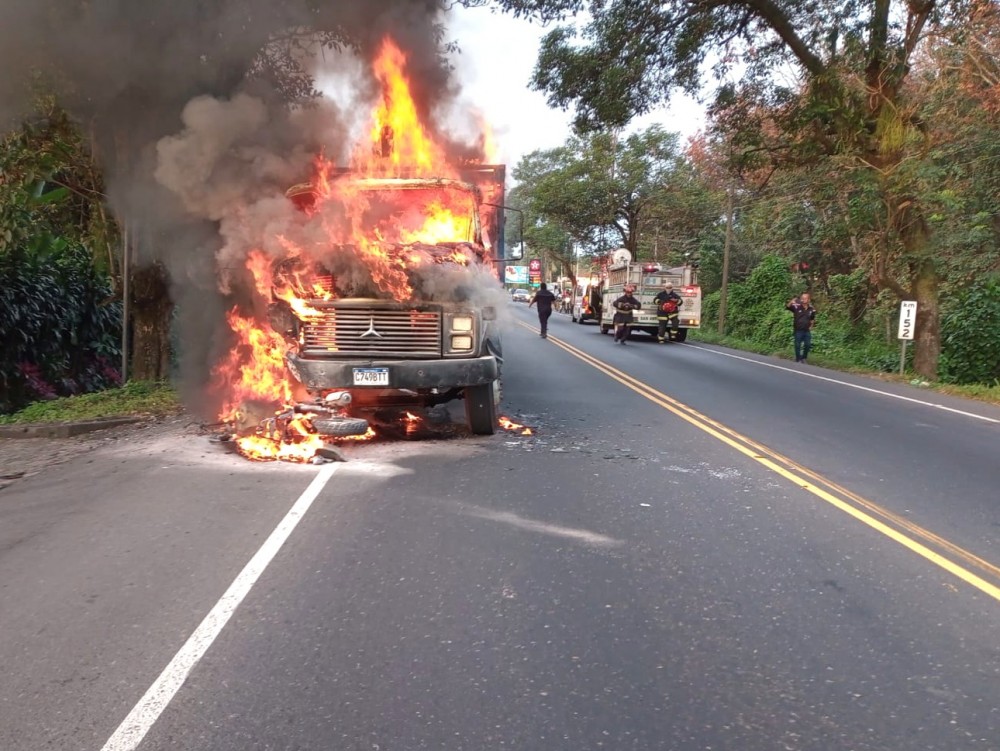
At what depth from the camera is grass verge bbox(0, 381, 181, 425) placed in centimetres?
973

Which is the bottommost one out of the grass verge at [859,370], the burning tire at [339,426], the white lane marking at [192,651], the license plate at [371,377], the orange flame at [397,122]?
the grass verge at [859,370]

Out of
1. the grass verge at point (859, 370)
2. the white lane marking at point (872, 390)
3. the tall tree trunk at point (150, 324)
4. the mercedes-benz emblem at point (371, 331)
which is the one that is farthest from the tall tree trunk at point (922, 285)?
the tall tree trunk at point (150, 324)

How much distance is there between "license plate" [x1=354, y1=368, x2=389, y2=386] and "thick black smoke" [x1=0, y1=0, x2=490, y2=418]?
1906mm

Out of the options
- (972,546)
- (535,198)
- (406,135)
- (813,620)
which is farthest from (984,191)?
(535,198)

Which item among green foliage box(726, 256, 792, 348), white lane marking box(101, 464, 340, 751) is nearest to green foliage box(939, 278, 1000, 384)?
green foliage box(726, 256, 792, 348)

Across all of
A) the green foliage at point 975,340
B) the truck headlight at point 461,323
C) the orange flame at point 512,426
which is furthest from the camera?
the green foliage at point 975,340

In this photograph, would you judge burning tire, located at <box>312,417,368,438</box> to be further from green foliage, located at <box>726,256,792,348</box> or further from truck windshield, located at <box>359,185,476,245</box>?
green foliage, located at <box>726,256,792,348</box>

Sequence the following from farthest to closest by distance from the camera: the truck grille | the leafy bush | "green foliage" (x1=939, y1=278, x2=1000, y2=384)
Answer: "green foliage" (x1=939, y1=278, x2=1000, y2=384), the leafy bush, the truck grille

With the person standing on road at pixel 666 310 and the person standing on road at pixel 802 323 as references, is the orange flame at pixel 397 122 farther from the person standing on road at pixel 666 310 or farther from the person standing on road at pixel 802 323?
the person standing on road at pixel 666 310

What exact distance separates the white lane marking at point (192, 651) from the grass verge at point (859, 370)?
1200 cm

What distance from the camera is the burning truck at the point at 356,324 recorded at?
A: 24.1 ft

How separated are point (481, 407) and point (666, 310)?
17173 millimetres

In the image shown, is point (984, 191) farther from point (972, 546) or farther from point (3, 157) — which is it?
point (3, 157)

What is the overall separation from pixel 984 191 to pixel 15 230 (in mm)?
17023
